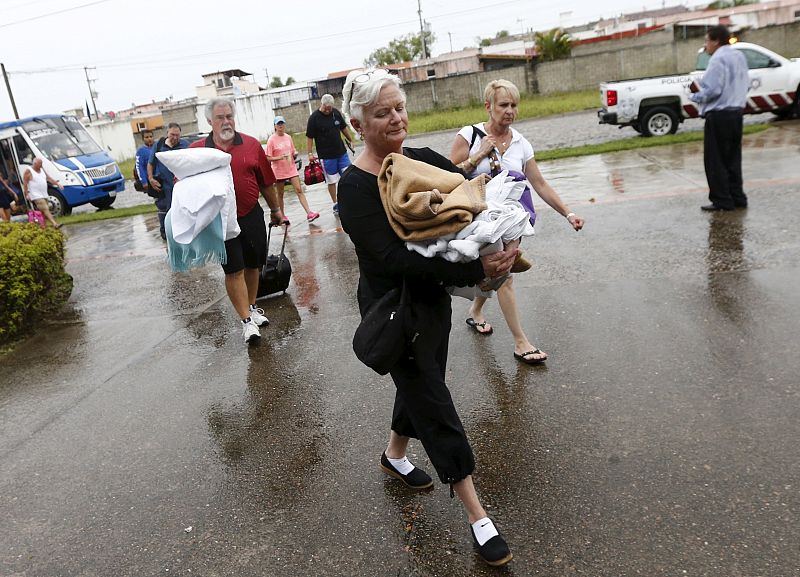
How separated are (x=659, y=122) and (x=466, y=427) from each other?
1262 centimetres

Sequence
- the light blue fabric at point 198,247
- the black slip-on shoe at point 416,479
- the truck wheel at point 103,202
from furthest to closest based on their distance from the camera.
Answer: the truck wheel at point 103,202 → the light blue fabric at point 198,247 → the black slip-on shoe at point 416,479

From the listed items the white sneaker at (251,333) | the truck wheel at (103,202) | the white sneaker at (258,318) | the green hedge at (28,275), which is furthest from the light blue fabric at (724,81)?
the truck wheel at (103,202)

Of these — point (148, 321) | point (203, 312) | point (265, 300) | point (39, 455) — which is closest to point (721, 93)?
point (265, 300)

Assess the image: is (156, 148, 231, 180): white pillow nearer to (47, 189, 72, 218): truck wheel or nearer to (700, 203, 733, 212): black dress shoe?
(700, 203, 733, 212): black dress shoe

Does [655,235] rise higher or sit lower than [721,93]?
lower

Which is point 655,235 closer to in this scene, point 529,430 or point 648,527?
point 529,430

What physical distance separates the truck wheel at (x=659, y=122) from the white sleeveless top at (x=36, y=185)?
1294 centimetres

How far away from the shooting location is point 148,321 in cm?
648

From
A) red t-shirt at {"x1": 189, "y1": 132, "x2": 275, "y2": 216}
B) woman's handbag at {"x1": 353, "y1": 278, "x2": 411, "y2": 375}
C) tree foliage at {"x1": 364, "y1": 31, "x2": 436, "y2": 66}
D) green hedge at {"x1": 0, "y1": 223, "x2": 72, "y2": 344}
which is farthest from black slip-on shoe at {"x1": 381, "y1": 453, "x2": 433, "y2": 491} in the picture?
tree foliage at {"x1": 364, "y1": 31, "x2": 436, "y2": 66}

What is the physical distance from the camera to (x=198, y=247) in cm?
493

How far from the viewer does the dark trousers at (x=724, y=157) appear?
7.19 metres

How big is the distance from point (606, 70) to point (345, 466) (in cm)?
3796

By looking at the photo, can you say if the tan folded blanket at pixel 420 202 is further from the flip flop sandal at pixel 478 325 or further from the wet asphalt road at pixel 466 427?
the flip flop sandal at pixel 478 325

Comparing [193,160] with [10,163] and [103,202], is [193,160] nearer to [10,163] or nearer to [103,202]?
[103,202]
